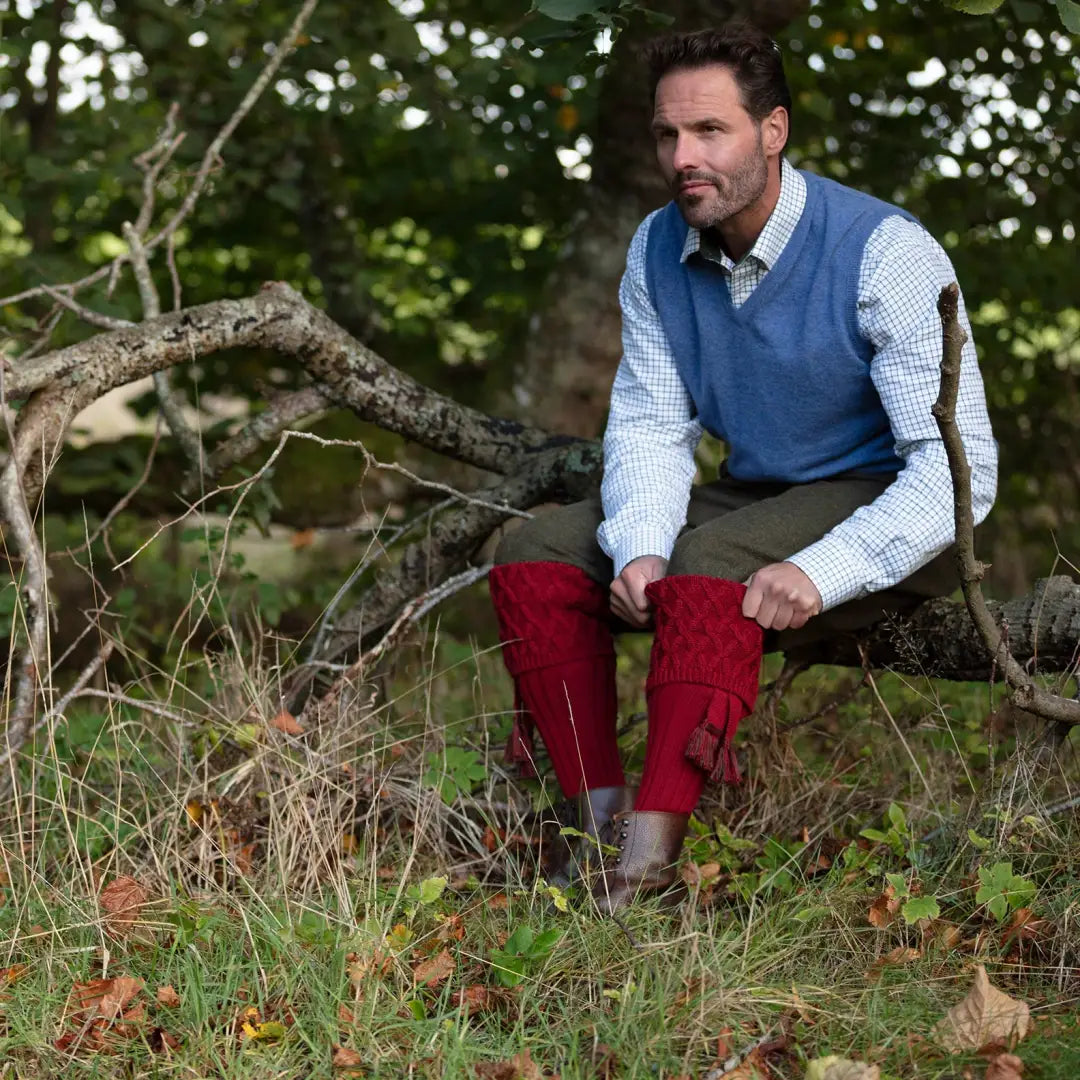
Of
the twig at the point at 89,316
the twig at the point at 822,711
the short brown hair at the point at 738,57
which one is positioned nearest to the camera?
the short brown hair at the point at 738,57

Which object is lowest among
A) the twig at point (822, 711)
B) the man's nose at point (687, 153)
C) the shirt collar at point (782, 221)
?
the twig at point (822, 711)

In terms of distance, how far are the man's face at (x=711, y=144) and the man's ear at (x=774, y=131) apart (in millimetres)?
39

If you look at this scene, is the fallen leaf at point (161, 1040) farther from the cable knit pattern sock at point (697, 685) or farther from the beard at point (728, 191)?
the beard at point (728, 191)

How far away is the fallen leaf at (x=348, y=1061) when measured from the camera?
1.94 metres

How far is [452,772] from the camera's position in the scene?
2891 mm

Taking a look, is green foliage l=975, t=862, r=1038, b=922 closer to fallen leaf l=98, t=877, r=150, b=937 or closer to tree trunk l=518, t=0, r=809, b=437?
fallen leaf l=98, t=877, r=150, b=937

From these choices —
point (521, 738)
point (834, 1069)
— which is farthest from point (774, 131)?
point (834, 1069)

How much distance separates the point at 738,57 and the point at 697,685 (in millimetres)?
1270

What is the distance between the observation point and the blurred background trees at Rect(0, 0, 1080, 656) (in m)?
4.13

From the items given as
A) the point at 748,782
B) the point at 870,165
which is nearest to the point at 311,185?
the point at 870,165

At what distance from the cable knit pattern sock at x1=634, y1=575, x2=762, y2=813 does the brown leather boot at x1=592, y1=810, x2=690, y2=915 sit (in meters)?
0.03

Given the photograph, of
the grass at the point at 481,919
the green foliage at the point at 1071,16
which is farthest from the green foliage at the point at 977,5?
the grass at the point at 481,919

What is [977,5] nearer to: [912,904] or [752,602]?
[752,602]

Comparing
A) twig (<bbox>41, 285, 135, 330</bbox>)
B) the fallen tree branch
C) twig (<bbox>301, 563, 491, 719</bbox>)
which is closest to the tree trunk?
the fallen tree branch
